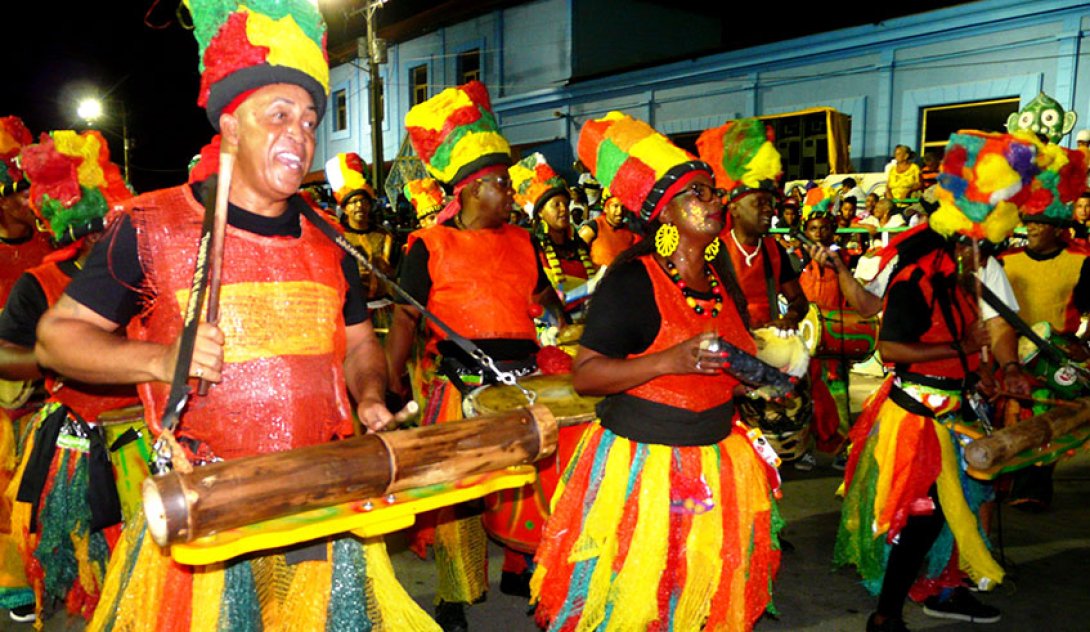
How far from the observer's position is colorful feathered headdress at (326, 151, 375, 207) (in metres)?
8.44

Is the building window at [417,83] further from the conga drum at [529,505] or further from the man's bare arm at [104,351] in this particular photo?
the man's bare arm at [104,351]

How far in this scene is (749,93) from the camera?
18906 mm

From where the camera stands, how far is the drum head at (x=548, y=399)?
350cm

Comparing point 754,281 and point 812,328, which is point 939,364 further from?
point 812,328

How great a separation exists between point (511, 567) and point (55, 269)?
282 cm

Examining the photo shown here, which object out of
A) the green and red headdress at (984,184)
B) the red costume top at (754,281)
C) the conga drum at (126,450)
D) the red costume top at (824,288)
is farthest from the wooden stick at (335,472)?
the red costume top at (824,288)

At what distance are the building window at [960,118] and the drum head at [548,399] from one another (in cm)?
1357

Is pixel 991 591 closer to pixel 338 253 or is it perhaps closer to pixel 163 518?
pixel 338 253

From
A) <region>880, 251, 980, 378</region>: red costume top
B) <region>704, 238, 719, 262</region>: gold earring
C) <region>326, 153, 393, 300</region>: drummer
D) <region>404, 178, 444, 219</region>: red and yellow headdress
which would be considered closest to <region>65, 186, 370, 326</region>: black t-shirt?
<region>704, 238, 719, 262</region>: gold earring

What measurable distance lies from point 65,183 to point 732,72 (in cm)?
1709

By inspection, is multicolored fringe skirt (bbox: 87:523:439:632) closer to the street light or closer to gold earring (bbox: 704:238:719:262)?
gold earring (bbox: 704:238:719:262)

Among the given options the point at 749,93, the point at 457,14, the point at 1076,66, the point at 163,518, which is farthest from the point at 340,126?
the point at 163,518

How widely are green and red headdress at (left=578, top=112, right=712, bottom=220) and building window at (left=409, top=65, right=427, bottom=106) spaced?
28165 millimetres

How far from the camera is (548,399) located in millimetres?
3705
